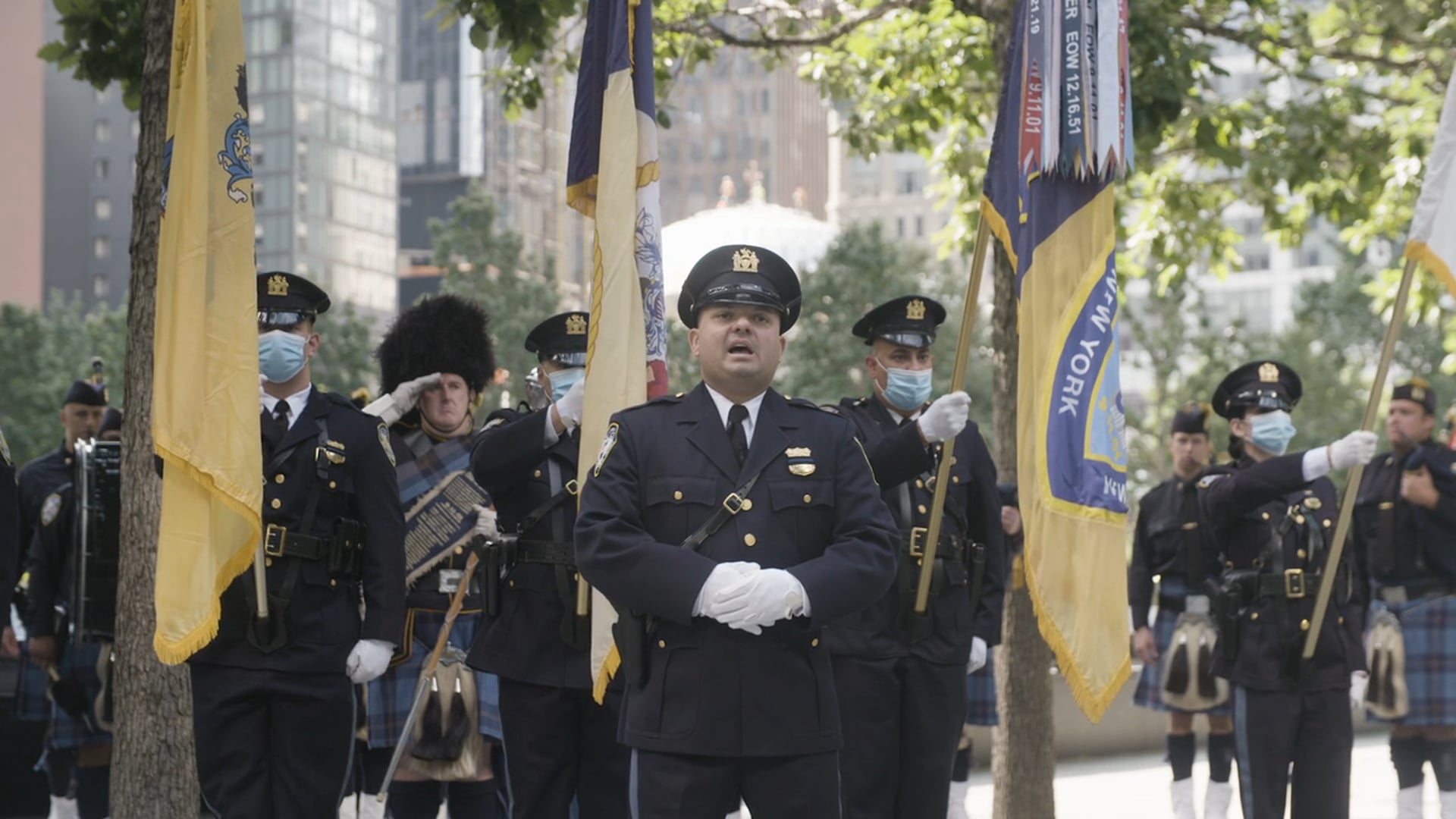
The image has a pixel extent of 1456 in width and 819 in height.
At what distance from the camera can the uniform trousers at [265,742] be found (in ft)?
21.0

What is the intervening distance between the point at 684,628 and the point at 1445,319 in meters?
16.0

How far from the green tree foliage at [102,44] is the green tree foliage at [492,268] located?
37.8 m

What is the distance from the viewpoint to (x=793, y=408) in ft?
18.1

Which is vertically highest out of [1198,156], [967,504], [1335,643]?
[1198,156]

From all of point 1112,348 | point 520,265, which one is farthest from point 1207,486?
point 520,265

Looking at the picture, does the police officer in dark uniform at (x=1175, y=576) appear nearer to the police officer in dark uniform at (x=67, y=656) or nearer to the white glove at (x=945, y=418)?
the white glove at (x=945, y=418)

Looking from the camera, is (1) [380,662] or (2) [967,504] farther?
(2) [967,504]

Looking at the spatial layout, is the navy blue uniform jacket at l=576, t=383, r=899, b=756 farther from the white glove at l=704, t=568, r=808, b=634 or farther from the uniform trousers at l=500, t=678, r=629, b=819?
the uniform trousers at l=500, t=678, r=629, b=819

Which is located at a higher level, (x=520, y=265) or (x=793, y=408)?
(x=520, y=265)

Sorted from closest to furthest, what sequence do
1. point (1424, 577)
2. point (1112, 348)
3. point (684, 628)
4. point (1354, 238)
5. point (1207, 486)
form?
point (684, 628)
point (1112, 348)
point (1207, 486)
point (1424, 577)
point (1354, 238)

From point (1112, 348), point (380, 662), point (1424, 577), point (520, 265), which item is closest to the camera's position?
point (380, 662)

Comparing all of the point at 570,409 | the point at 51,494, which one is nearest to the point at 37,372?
the point at 51,494

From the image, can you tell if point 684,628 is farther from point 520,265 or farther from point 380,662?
point 520,265

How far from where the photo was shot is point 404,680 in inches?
346
